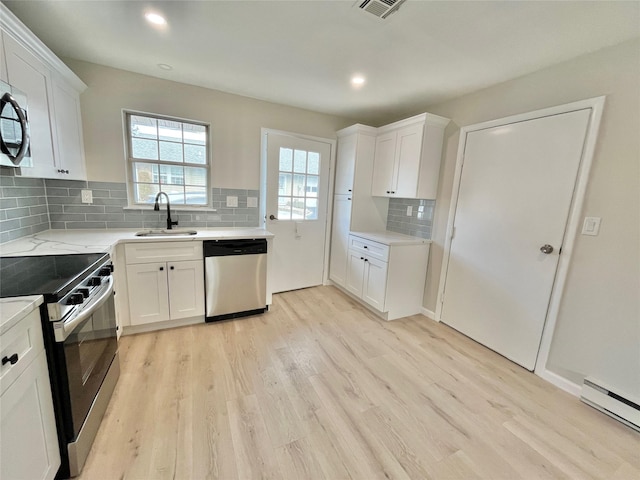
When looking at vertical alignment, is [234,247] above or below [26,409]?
above

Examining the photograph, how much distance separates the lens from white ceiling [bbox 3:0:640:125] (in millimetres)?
1529

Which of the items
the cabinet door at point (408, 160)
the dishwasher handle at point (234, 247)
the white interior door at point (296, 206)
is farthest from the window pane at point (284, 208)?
the cabinet door at point (408, 160)

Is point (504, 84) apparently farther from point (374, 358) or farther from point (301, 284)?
point (301, 284)

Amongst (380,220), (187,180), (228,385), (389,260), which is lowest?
(228,385)

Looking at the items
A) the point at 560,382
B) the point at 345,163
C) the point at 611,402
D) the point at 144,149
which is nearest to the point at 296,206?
the point at 345,163

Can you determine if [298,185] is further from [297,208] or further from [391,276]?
[391,276]

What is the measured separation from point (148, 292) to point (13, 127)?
4.62 ft

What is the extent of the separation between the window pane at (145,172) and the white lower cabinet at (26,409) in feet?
6.68

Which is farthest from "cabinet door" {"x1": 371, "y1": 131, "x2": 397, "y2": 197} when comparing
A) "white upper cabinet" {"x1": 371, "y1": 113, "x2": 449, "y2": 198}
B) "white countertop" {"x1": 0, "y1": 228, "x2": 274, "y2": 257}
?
"white countertop" {"x1": 0, "y1": 228, "x2": 274, "y2": 257}

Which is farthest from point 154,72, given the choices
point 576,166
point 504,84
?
point 576,166

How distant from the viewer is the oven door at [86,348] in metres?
1.15

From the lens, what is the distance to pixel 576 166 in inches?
74.4

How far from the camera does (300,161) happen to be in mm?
3383

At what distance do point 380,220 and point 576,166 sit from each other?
1.99 meters
